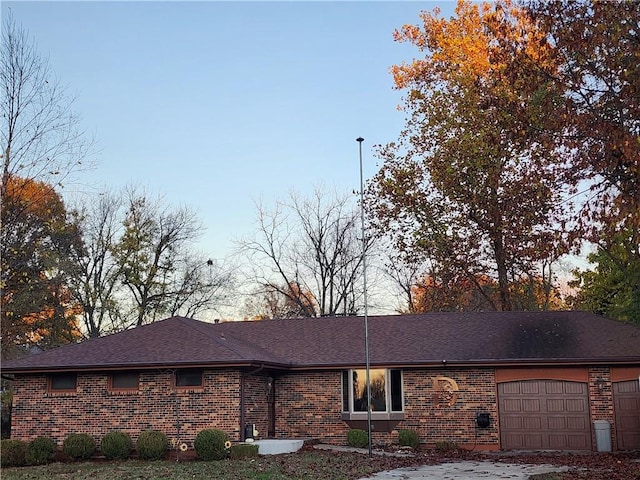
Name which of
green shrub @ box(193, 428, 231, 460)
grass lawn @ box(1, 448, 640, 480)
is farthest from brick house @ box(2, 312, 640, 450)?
grass lawn @ box(1, 448, 640, 480)

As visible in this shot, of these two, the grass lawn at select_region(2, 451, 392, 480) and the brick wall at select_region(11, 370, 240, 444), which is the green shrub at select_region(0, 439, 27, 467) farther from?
the grass lawn at select_region(2, 451, 392, 480)

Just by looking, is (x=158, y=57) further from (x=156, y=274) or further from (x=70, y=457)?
(x=156, y=274)

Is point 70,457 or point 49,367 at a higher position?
point 49,367

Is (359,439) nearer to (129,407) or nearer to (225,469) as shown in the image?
(225,469)

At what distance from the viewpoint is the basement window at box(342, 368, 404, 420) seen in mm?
21109

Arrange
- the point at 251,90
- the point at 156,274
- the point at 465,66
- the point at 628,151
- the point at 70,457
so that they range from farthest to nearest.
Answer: the point at 156,274 → the point at 465,66 → the point at 251,90 → the point at 70,457 → the point at 628,151

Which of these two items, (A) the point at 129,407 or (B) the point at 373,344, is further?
(B) the point at 373,344

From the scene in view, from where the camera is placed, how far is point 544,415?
20.3m

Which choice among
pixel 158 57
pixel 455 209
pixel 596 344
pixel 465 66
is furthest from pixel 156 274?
pixel 596 344

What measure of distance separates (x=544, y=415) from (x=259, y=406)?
26.2ft

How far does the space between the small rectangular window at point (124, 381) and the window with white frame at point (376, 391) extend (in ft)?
19.7

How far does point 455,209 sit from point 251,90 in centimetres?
1314

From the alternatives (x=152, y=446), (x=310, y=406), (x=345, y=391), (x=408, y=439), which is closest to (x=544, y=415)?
(x=408, y=439)

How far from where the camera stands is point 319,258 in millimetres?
38844
